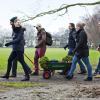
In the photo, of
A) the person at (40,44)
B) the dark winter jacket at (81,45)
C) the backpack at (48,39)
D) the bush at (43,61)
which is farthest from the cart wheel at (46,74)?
the backpack at (48,39)

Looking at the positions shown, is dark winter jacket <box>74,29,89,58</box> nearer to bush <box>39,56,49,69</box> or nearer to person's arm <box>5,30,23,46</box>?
bush <box>39,56,49,69</box>

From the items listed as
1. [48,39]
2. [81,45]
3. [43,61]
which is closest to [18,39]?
[43,61]

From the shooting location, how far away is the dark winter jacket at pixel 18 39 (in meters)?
15.9

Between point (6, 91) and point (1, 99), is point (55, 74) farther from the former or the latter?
point (1, 99)

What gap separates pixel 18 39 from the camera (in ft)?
51.9

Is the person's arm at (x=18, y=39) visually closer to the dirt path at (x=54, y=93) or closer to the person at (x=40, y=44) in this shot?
the dirt path at (x=54, y=93)

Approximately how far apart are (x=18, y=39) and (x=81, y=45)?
81.1 inches

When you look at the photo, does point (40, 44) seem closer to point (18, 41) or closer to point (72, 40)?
point (72, 40)

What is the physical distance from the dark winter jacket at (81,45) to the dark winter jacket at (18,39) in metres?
1.77

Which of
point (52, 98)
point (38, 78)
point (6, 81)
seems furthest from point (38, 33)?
point (52, 98)

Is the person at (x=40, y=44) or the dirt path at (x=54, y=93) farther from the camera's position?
the person at (x=40, y=44)

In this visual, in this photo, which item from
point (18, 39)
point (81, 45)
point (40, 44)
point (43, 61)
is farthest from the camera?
point (40, 44)

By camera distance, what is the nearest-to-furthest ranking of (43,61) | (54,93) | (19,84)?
(54,93) < (19,84) < (43,61)

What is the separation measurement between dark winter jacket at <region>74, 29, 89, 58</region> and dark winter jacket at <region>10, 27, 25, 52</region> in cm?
177
